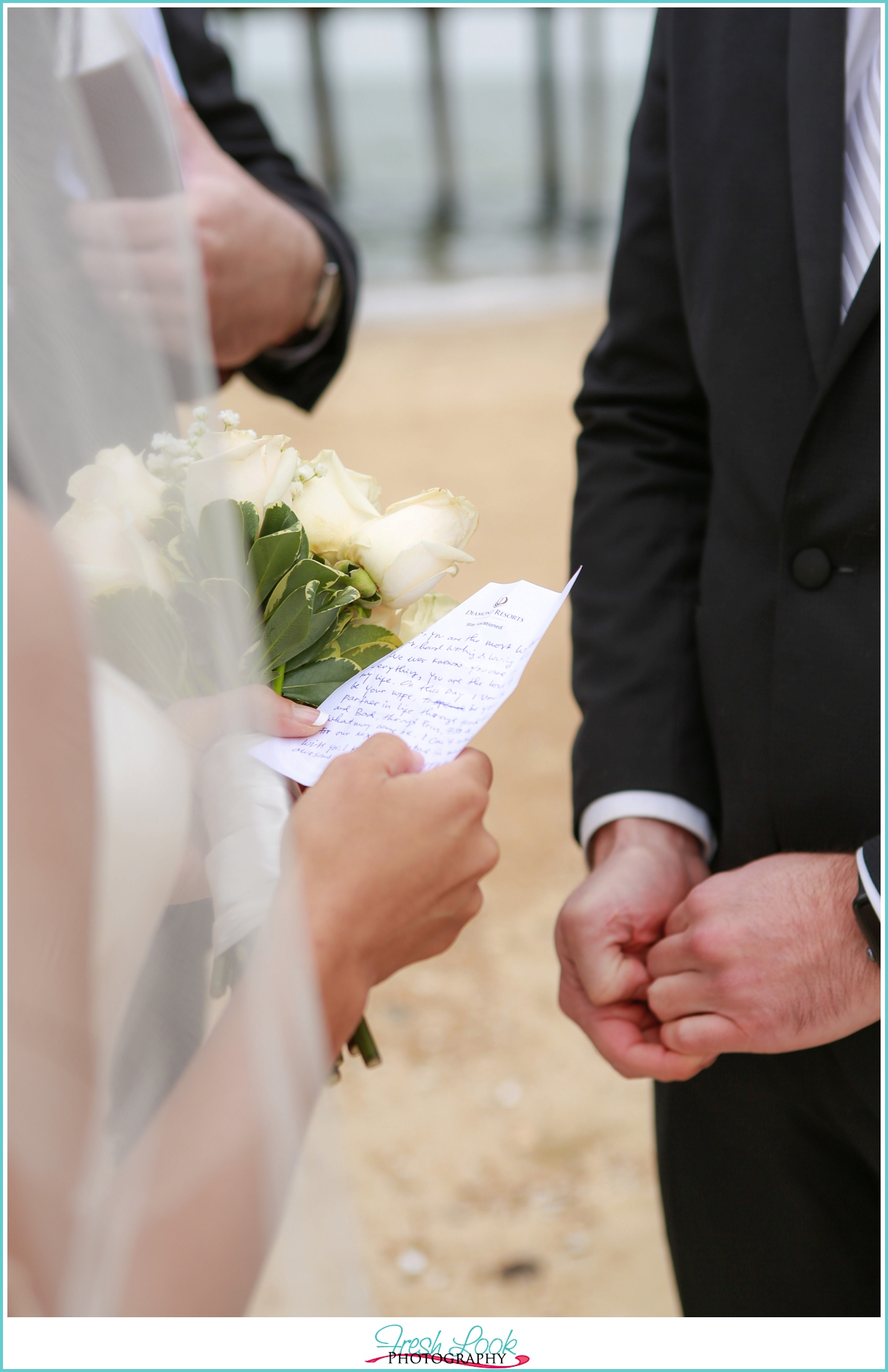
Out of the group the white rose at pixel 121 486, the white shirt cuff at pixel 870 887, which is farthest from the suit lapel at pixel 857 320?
the white rose at pixel 121 486

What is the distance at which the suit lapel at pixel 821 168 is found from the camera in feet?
3.40

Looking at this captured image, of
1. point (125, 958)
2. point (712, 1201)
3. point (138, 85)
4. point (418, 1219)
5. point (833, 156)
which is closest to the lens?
point (125, 958)

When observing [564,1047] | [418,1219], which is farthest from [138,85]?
[564,1047]

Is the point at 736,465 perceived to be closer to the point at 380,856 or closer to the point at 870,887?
the point at 870,887

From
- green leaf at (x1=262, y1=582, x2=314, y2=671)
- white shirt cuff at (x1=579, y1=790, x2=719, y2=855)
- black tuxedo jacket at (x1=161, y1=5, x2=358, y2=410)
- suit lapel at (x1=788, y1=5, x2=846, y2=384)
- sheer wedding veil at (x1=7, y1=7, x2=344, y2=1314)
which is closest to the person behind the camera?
sheer wedding veil at (x1=7, y1=7, x2=344, y2=1314)

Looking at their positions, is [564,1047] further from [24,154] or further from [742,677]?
[24,154]

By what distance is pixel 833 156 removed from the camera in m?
1.04

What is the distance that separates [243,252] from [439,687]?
1.11m

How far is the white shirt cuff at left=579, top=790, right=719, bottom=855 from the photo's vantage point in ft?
4.16

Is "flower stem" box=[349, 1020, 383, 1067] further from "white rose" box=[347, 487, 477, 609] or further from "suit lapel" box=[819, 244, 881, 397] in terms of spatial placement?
"suit lapel" box=[819, 244, 881, 397]

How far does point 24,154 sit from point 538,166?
15478mm

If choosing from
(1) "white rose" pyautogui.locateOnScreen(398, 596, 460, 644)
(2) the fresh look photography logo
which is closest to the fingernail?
(1) "white rose" pyautogui.locateOnScreen(398, 596, 460, 644)

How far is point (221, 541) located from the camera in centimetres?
76

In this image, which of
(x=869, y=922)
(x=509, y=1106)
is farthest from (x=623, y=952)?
(x=509, y=1106)
